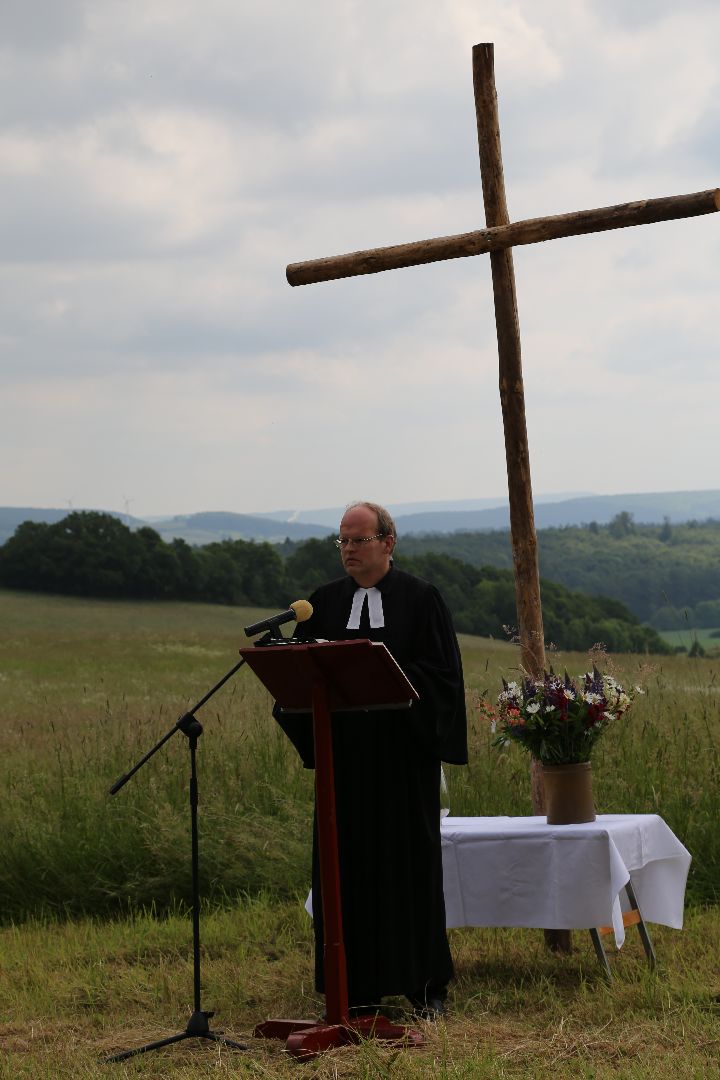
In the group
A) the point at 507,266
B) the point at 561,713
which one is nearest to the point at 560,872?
the point at 561,713

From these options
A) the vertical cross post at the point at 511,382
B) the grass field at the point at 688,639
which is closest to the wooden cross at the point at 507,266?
the vertical cross post at the point at 511,382

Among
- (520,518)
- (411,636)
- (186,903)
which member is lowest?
(186,903)

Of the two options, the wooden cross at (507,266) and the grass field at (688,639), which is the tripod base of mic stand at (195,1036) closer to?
the wooden cross at (507,266)

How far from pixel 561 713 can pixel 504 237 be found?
2464 millimetres

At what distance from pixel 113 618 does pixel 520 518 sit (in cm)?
3293

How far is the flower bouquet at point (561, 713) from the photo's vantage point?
6.83m

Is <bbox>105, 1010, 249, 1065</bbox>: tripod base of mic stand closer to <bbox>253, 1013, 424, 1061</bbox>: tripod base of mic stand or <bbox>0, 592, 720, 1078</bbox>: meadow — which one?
<bbox>0, 592, 720, 1078</bbox>: meadow

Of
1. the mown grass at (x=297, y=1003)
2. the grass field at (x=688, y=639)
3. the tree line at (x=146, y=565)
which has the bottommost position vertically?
the mown grass at (x=297, y=1003)

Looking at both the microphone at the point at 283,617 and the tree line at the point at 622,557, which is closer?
the microphone at the point at 283,617

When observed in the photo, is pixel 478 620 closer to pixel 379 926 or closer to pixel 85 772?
pixel 85 772

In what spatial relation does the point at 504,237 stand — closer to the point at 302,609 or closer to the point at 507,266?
the point at 507,266

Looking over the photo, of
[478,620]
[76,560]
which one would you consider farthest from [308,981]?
[76,560]

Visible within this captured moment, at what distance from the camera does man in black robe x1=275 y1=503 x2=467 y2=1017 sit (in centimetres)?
633

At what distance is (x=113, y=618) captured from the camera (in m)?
39.3
